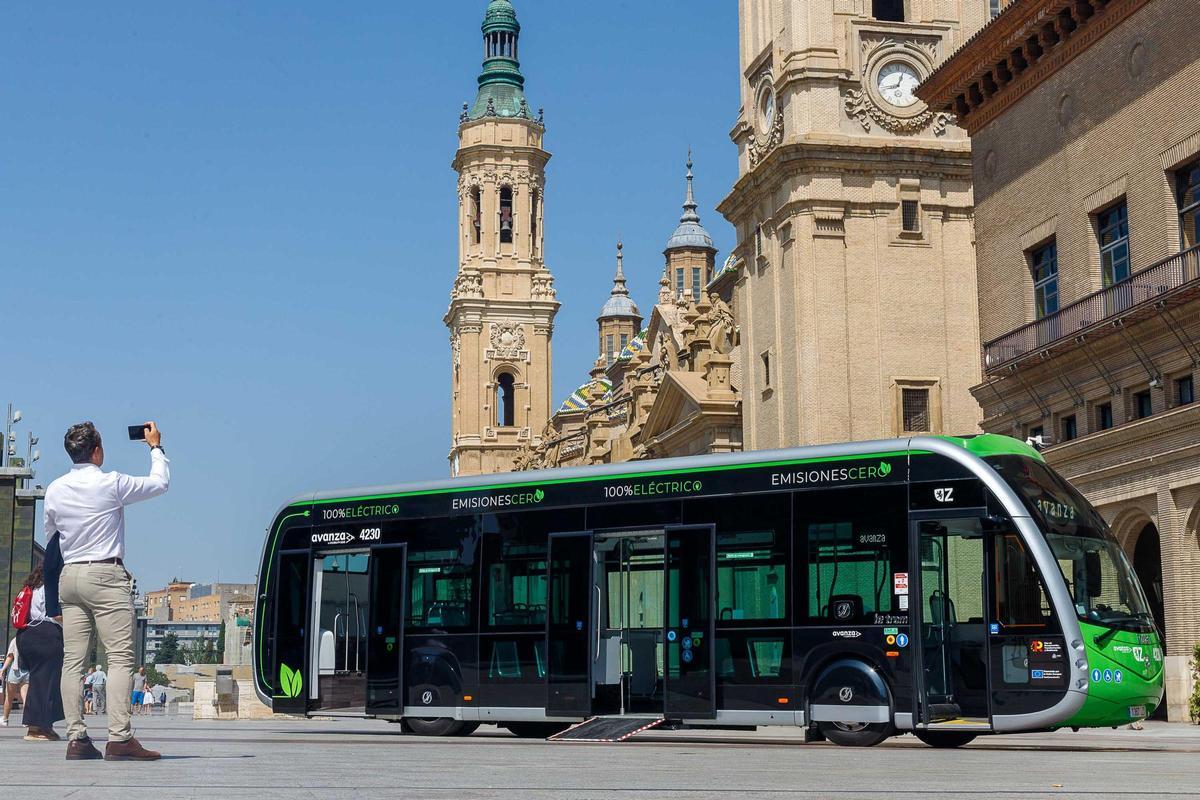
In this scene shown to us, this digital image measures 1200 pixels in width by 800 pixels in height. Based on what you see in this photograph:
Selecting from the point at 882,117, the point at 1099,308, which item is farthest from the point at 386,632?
the point at 882,117

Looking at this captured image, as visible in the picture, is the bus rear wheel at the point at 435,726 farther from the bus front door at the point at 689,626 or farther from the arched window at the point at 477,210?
the arched window at the point at 477,210

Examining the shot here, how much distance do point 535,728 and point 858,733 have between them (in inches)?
207

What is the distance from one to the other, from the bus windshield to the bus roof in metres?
0.30

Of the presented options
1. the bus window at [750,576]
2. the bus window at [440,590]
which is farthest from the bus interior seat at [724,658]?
the bus window at [440,590]

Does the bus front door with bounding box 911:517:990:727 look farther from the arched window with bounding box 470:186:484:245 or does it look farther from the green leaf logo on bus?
the arched window with bounding box 470:186:484:245

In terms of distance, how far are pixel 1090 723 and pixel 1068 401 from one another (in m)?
16.1

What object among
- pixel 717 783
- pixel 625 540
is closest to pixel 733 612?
pixel 625 540

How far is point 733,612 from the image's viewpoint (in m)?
18.8

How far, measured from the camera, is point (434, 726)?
843 inches

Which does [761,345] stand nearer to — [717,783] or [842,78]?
[842,78]

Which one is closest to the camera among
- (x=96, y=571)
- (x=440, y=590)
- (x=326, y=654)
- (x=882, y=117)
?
Answer: (x=96, y=571)

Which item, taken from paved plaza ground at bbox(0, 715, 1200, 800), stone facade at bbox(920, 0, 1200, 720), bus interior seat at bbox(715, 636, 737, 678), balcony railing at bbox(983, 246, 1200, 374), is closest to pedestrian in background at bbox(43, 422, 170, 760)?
paved plaza ground at bbox(0, 715, 1200, 800)

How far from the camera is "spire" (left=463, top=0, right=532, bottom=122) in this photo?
366 ft

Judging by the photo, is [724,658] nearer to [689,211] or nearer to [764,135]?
[764,135]
